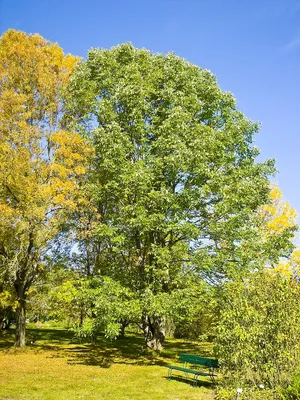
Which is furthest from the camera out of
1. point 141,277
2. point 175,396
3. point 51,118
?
point 51,118

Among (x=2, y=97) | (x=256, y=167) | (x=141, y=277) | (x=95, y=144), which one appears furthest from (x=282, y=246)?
(x=2, y=97)

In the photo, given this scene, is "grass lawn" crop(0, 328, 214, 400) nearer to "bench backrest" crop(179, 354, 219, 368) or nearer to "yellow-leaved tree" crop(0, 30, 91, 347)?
"bench backrest" crop(179, 354, 219, 368)

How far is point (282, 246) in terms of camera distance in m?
18.7

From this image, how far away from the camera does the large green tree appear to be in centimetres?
1680

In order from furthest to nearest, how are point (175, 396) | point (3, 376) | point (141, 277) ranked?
1. point (141, 277)
2. point (3, 376)
3. point (175, 396)

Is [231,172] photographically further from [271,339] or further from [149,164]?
[271,339]

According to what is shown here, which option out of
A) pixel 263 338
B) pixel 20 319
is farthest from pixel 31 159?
pixel 263 338

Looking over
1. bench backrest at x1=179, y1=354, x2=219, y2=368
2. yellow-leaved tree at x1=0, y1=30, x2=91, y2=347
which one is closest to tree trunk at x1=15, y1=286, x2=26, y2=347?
yellow-leaved tree at x1=0, y1=30, x2=91, y2=347

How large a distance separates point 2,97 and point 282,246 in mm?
17485

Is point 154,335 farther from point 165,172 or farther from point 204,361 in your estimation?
point 165,172

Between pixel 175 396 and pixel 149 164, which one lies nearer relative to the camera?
pixel 175 396

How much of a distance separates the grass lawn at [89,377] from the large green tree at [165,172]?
2515 millimetres

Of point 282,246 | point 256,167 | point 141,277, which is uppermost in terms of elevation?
point 256,167

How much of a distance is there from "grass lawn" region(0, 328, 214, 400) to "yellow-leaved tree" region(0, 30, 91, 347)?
378cm
